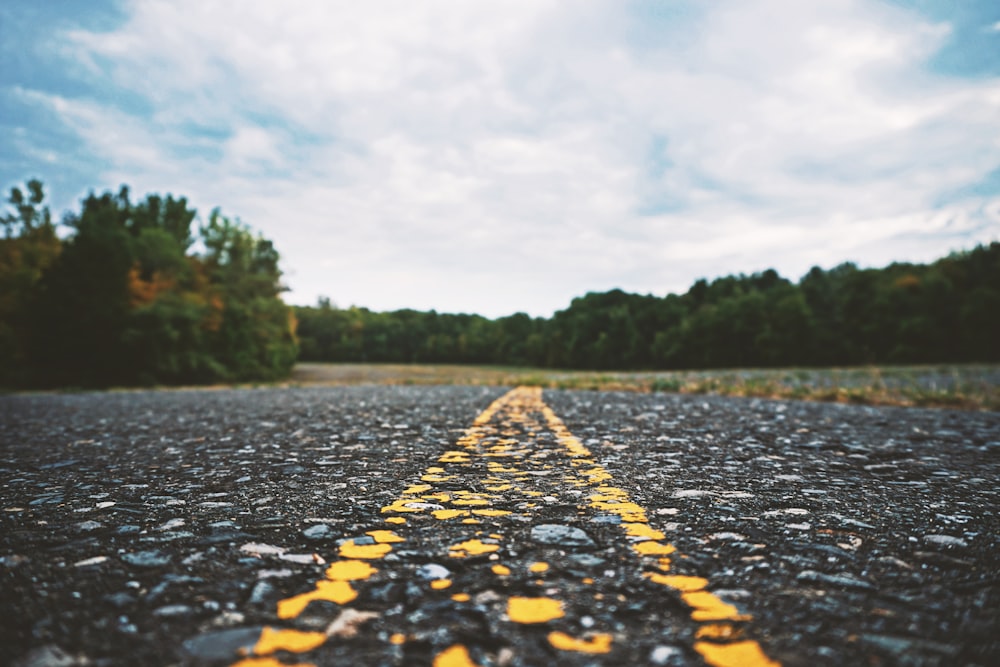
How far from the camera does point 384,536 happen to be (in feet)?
6.49

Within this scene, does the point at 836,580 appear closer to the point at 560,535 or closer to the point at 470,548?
the point at 560,535

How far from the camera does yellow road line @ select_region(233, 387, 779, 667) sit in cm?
120

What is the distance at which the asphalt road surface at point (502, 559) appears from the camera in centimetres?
121

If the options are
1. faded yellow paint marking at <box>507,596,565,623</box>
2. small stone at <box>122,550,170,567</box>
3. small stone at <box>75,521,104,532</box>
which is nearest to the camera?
faded yellow paint marking at <box>507,596,565,623</box>

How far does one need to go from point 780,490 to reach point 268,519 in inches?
104

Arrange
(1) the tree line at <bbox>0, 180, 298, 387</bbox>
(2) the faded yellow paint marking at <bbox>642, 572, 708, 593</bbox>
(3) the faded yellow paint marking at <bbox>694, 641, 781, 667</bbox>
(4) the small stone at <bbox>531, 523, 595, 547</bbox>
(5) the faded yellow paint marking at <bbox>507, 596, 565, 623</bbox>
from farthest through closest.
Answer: (1) the tree line at <bbox>0, 180, 298, 387</bbox>
(4) the small stone at <bbox>531, 523, 595, 547</bbox>
(2) the faded yellow paint marking at <bbox>642, 572, 708, 593</bbox>
(5) the faded yellow paint marking at <bbox>507, 596, 565, 623</bbox>
(3) the faded yellow paint marking at <bbox>694, 641, 781, 667</bbox>

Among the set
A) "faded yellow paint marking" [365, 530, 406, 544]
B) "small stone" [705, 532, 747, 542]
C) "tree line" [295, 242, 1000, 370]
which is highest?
"tree line" [295, 242, 1000, 370]

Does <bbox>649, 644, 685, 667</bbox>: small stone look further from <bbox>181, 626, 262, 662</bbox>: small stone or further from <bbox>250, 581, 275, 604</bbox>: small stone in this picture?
<bbox>250, 581, 275, 604</bbox>: small stone

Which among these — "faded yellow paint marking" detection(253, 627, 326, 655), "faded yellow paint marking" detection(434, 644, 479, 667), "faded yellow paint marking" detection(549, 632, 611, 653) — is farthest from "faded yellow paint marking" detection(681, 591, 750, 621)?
"faded yellow paint marking" detection(253, 627, 326, 655)

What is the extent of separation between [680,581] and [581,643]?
49 cm

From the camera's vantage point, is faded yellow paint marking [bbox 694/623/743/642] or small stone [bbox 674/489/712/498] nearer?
faded yellow paint marking [bbox 694/623/743/642]

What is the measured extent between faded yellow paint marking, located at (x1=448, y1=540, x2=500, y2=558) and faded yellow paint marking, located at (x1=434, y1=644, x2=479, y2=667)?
0.59 meters

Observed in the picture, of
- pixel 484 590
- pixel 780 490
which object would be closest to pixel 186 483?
pixel 484 590

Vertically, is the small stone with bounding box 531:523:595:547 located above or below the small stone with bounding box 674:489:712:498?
above
